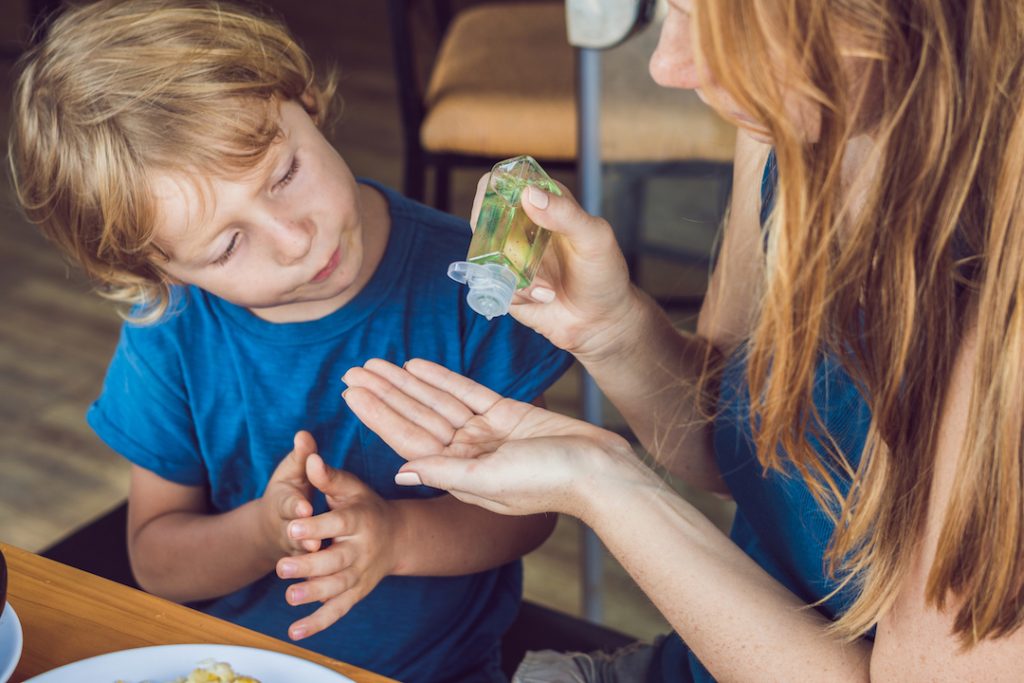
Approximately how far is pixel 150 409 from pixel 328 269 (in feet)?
0.90

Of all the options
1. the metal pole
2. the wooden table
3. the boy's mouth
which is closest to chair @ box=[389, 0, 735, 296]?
the metal pole

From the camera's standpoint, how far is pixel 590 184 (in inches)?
66.9

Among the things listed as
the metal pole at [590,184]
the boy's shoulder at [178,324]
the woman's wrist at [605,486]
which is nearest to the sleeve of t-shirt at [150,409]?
the boy's shoulder at [178,324]

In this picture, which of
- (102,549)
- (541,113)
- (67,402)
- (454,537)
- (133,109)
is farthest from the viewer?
(67,402)

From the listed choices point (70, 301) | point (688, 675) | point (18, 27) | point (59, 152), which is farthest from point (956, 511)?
point (18, 27)

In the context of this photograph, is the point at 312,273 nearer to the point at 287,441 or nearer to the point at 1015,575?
the point at 287,441

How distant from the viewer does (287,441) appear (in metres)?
1.17

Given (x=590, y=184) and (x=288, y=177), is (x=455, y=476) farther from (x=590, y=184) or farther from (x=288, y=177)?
(x=590, y=184)

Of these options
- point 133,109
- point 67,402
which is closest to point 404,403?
point 133,109

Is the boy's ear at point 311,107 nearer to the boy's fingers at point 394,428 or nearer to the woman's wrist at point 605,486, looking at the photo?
the boy's fingers at point 394,428

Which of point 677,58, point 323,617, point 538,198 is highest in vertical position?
point 677,58

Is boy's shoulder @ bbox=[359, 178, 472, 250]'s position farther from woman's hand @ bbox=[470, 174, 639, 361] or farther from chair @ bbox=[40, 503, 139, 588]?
chair @ bbox=[40, 503, 139, 588]

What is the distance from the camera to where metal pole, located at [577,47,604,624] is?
161cm

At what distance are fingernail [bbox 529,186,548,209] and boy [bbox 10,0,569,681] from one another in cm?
23
